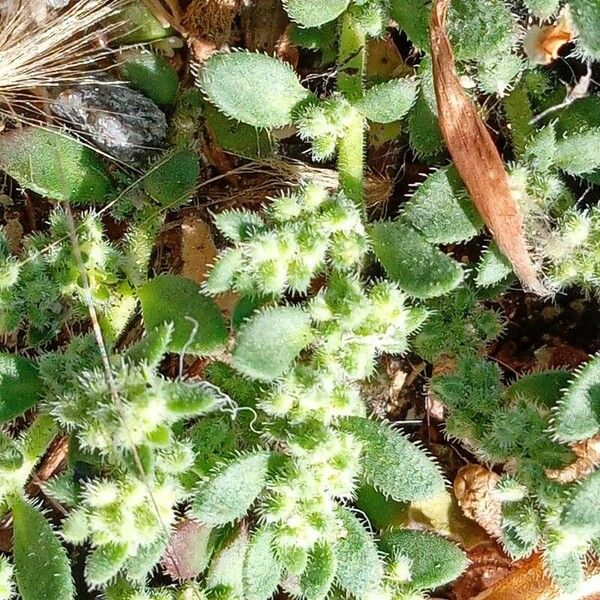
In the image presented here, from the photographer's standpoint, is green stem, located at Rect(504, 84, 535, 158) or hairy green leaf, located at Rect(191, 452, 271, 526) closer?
hairy green leaf, located at Rect(191, 452, 271, 526)

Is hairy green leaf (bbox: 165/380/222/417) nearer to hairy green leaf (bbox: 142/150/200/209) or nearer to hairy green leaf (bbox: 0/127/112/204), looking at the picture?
hairy green leaf (bbox: 142/150/200/209)

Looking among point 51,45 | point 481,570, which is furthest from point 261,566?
point 51,45

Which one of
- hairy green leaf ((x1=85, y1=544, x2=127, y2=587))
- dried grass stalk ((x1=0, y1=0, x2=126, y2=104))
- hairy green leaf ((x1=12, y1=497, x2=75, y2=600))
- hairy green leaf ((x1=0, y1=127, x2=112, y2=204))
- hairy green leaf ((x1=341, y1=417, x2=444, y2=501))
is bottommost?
hairy green leaf ((x1=341, y1=417, x2=444, y2=501))

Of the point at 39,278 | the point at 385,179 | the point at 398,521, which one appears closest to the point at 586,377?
the point at 398,521

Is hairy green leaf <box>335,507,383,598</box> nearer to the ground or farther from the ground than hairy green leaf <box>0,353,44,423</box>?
nearer to the ground

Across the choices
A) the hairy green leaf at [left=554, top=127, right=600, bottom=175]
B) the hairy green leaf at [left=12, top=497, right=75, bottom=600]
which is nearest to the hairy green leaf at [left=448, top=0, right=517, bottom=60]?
the hairy green leaf at [left=554, top=127, right=600, bottom=175]

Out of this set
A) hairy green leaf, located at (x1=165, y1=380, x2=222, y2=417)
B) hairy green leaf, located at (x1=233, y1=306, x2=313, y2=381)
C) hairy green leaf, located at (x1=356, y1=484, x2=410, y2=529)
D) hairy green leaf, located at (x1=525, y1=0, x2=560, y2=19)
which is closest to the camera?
hairy green leaf, located at (x1=165, y1=380, x2=222, y2=417)

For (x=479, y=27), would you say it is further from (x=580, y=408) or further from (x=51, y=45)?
(x=51, y=45)
